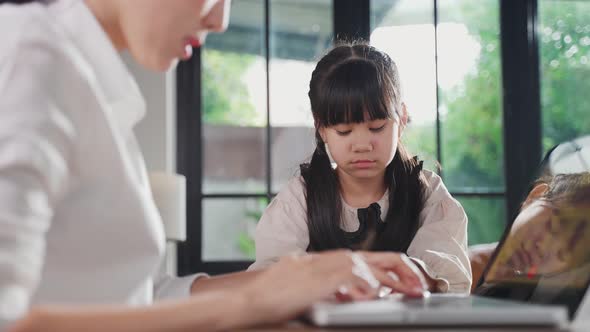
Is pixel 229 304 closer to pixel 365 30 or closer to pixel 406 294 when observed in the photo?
pixel 406 294

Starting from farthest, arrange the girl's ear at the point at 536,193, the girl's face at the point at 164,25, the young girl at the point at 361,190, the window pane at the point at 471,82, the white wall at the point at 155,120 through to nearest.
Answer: the window pane at the point at 471,82
the white wall at the point at 155,120
the young girl at the point at 361,190
the girl's ear at the point at 536,193
the girl's face at the point at 164,25

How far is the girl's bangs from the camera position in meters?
2.00

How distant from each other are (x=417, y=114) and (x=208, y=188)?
104 centimetres

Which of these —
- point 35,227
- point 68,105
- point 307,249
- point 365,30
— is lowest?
point 307,249

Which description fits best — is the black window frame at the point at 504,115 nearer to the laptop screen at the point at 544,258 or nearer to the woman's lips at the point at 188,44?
the laptop screen at the point at 544,258

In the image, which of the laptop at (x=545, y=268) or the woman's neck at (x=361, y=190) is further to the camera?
the woman's neck at (x=361, y=190)

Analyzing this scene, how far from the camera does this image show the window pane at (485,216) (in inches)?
154

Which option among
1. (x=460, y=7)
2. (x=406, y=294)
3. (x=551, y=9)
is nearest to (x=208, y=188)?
(x=460, y=7)

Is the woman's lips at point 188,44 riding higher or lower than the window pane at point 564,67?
lower

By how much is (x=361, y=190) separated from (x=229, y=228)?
1934 mm

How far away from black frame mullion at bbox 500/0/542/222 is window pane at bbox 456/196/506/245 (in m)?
0.06

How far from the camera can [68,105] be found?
728mm

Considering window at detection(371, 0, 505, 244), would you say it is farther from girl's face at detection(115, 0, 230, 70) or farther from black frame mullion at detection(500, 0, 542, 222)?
girl's face at detection(115, 0, 230, 70)

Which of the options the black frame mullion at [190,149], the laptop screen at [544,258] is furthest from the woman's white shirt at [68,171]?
the black frame mullion at [190,149]
